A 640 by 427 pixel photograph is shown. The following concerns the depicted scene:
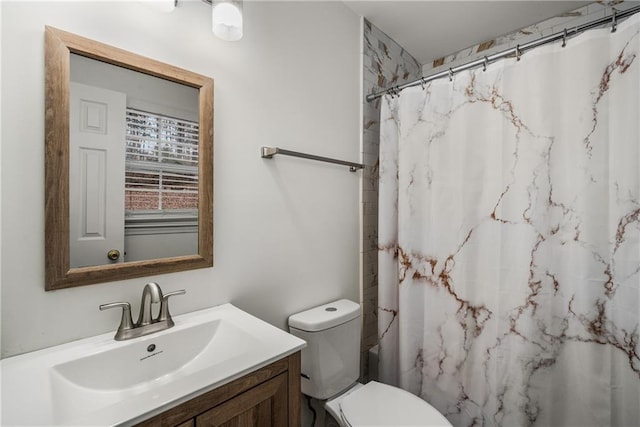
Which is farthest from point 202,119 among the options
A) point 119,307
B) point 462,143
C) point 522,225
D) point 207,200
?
point 522,225

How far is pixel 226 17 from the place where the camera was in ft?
3.35

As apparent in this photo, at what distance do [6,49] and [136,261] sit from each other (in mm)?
662

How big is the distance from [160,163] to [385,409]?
1.33 m

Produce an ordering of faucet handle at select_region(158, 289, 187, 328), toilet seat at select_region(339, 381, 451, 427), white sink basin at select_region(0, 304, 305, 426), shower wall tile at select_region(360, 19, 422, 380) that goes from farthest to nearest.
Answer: shower wall tile at select_region(360, 19, 422, 380) → toilet seat at select_region(339, 381, 451, 427) → faucet handle at select_region(158, 289, 187, 328) → white sink basin at select_region(0, 304, 305, 426)

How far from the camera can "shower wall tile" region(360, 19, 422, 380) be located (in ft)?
5.98

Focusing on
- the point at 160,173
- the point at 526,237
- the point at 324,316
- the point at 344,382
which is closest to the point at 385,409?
the point at 344,382

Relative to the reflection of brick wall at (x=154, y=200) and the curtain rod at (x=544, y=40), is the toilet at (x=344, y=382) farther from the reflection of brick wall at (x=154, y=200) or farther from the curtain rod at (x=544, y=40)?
the curtain rod at (x=544, y=40)

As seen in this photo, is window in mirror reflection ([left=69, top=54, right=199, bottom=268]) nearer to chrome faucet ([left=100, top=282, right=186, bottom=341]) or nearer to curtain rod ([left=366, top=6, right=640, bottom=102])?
chrome faucet ([left=100, top=282, right=186, bottom=341])

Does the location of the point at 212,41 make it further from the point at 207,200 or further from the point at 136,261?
the point at 136,261

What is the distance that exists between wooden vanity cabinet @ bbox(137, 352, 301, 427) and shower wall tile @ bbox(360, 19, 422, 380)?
1001 millimetres

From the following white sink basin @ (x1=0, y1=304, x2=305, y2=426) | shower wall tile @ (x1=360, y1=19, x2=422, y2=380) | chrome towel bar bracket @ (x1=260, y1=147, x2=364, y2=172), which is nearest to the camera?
white sink basin @ (x1=0, y1=304, x2=305, y2=426)

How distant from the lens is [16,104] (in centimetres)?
79

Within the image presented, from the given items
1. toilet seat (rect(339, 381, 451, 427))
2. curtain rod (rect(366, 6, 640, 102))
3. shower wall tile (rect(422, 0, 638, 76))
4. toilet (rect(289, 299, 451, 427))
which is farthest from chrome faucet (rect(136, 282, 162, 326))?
shower wall tile (rect(422, 0, 638, 76))

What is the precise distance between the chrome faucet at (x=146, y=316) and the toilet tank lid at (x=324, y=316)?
56cm
